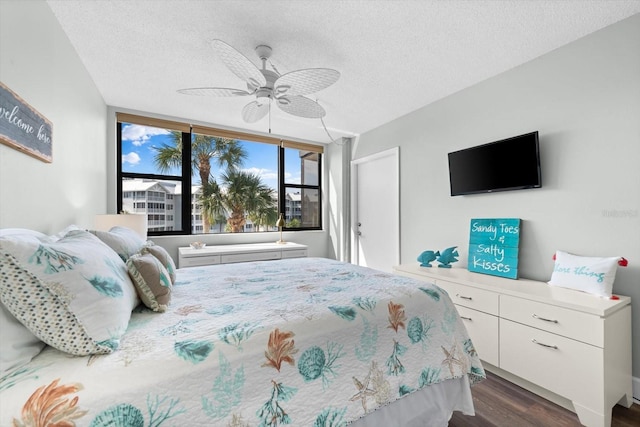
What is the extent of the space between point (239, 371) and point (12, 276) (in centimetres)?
71

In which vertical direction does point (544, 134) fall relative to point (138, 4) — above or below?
below

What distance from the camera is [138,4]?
1723 mm

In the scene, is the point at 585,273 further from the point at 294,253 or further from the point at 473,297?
the point at 294,253

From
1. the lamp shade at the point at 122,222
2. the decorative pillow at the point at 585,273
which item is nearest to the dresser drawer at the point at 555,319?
the decorative pillow at the point at 585,273

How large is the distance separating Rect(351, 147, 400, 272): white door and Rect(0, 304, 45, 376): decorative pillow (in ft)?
10.9

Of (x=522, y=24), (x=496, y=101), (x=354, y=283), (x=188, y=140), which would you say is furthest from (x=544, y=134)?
(x=188, y=140)

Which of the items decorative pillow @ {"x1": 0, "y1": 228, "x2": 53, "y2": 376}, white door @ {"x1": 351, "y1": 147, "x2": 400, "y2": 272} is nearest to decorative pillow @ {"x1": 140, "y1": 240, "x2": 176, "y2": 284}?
decorative pillow @ {"x1": 0, "y1": 228, "x2": 53, "y2": 376}

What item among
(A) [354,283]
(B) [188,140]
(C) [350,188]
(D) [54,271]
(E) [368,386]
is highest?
(B) [188,140]

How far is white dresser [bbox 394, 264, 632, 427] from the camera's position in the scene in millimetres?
1595

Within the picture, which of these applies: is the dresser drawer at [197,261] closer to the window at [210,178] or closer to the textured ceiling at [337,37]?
the window at [210,178]

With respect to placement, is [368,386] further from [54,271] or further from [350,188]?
[350,188]

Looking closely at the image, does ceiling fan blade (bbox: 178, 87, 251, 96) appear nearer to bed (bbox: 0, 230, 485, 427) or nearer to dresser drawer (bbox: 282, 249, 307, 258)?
bed (bbox: 0, 230, 485, 427)

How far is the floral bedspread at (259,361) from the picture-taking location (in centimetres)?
77

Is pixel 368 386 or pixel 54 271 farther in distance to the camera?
pixel 368 386
